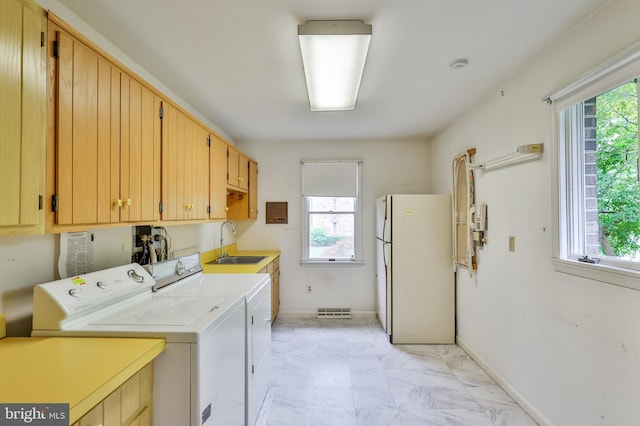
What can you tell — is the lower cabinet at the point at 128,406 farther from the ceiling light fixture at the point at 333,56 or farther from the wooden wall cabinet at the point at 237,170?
the wooden wall cabinet at the point at 237,170

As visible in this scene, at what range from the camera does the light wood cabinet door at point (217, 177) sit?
9.29 ft

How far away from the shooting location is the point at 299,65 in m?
2.24

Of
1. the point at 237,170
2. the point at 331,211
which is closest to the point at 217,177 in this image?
the point at 237,170

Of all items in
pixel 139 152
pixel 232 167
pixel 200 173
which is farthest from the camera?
pixel 232 167

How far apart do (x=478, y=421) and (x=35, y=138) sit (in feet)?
10.1

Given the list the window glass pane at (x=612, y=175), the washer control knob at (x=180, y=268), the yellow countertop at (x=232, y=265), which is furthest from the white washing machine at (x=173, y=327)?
the window glass pane at (x=612, y=175)

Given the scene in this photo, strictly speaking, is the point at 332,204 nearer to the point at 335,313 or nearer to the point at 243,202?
the point at 243,202

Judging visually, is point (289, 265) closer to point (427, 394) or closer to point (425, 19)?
point (427, 394)

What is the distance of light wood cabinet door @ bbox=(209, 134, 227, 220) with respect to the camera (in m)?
2.83

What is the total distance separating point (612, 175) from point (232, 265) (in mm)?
3023

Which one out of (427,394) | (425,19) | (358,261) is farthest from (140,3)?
(358,261)

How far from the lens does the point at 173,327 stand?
1.38 m

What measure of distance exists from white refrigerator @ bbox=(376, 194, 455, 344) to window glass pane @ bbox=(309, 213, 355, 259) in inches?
40.9

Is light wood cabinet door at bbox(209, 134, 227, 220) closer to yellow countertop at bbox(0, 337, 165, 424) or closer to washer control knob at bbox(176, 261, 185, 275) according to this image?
washer control knob at bbox(176, 261, 185, 275)
